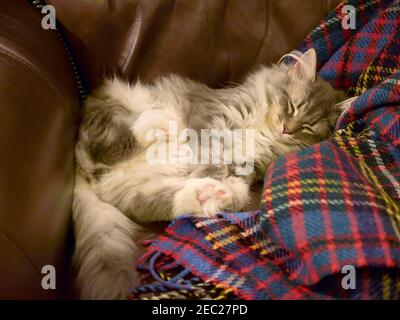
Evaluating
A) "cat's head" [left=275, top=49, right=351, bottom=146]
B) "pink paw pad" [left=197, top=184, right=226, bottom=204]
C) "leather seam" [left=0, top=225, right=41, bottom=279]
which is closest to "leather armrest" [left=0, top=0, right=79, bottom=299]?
"leather seam" [left=0, top=225, right=41, bottom=279]

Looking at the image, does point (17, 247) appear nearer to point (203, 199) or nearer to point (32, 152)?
point (32, 152)

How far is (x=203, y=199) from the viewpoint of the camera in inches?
48.1

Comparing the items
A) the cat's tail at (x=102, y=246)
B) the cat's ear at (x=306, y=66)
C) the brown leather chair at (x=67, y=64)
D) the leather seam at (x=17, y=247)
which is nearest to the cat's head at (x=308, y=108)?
the cat's ear at (x=306, y=66)

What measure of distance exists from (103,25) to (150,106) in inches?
12.5

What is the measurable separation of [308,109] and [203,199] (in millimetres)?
533

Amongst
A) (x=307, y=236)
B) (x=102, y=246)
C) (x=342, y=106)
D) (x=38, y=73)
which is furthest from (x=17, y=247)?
(x=342, y=106)

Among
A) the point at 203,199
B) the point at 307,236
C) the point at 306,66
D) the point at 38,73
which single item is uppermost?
the point at 306,66

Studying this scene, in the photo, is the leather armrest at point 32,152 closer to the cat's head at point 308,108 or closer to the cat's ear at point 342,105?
the cat's head at point 308,108

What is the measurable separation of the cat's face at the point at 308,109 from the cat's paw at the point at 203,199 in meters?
0.36

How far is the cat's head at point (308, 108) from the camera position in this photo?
4.74 feet

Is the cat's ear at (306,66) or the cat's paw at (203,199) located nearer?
the cat's paw at (203,199)

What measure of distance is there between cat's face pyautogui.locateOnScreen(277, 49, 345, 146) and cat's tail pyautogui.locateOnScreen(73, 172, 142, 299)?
656 mm

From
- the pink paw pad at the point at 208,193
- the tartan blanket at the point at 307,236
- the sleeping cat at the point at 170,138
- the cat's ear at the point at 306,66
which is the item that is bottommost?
the tartan blanket at the point at 307,236

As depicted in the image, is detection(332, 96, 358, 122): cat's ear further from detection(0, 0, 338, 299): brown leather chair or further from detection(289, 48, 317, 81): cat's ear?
detection(0, 0, 338, 299): brown leather chair
